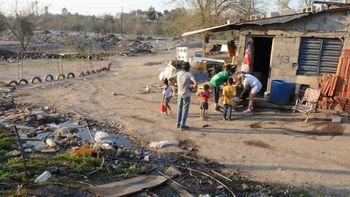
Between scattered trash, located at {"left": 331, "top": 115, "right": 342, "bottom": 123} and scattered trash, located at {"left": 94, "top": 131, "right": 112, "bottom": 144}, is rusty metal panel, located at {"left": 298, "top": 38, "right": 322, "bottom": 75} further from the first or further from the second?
scattered trash, located at {"left": 94, "top": 131, "right": 112, "bottom": 144}

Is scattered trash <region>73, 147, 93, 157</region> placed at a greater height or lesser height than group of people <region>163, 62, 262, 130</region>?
lesser

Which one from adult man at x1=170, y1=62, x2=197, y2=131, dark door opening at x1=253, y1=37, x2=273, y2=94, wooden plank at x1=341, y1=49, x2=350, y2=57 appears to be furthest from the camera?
dark door opening at x1=253, y1=37, x2=273, y2=94

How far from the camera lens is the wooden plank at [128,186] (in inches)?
227

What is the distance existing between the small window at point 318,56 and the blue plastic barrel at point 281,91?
28.3 inches

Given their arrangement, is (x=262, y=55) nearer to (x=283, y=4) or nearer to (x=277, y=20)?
(x=277, y=20)

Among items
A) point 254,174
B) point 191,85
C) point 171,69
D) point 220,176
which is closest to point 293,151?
point 254,174

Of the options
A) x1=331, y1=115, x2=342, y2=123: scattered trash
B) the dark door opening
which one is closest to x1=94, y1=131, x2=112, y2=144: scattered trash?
x1=331, y1=115, x2=342, y2=123: scattered trash

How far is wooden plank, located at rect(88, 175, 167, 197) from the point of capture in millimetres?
5773


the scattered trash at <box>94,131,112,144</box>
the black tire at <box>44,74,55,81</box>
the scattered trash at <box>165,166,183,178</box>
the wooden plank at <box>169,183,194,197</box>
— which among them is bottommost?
the wooden plank at <box>169,183,194,197</box>

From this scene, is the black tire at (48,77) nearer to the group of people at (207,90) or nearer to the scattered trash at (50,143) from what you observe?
the group of people at (207,90)

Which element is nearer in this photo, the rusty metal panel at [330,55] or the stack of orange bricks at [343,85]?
the stack of orange bricks at [343,85]

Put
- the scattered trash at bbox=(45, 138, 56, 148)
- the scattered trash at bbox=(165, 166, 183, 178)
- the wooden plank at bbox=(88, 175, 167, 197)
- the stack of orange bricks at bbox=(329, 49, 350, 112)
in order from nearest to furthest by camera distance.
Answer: the wooden plank at bbox=(88, 175, 167, 197) < the scattered trash at bbox=(165, 166, 183, 178) < the scattered trash at bbox=(45, 138, 56, 148) < the stack of orange bricks at bbox=(329, 49, 350, 112)

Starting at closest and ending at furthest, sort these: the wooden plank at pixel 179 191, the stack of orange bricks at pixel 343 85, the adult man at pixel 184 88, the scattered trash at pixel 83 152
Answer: the wooden plank at pixel 179 191 < the scattered trash at pixel 83 152 < the adult man at pixel 184 88 < the stack of orange bricks at pixel 343 85

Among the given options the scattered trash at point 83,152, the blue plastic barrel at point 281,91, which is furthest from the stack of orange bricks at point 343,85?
the scattered trash at point 83,152
